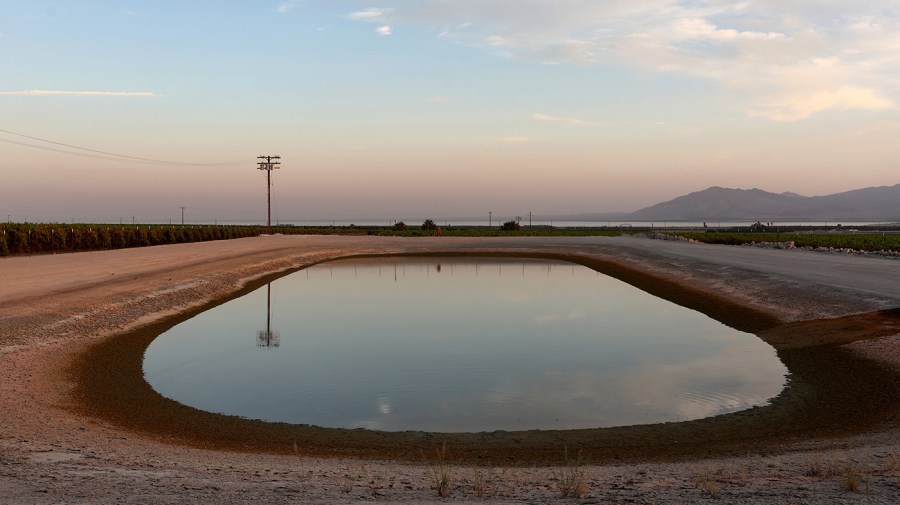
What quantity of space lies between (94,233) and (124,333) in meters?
47.0

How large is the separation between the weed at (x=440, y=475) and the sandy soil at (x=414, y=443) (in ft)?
0.27

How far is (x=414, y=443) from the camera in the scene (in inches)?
444

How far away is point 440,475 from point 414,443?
8.69 feet

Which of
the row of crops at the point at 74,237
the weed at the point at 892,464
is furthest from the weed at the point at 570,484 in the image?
the row of crops at the point at 74,237

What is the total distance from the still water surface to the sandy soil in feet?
3.07

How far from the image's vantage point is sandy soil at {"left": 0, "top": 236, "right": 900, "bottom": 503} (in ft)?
24.7

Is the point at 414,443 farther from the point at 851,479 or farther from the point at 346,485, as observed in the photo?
the point at 851,479

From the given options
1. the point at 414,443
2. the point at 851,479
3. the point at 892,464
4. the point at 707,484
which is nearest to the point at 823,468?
the point at 892,464

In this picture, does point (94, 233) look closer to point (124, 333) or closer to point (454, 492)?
point (124, 333)

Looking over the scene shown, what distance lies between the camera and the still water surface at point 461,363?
44.2 ft

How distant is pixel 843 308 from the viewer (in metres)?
22.7

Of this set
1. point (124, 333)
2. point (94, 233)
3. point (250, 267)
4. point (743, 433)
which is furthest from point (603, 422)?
point (94, 233)

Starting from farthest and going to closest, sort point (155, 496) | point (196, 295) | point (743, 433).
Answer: point (196, 295) → point (743, 433) → point (155, 496)

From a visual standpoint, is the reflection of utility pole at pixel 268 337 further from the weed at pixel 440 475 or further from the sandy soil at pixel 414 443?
the weed at pixel 440 475
